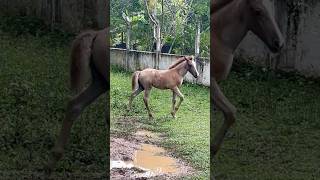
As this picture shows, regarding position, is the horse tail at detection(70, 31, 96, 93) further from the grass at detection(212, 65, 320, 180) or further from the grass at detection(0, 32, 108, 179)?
the grass at detection(212, 65, 320, 180)

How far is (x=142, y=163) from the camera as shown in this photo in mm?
3656

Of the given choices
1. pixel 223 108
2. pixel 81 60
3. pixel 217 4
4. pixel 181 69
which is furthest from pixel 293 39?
pixel 81 60

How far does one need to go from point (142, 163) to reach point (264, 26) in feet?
5.02

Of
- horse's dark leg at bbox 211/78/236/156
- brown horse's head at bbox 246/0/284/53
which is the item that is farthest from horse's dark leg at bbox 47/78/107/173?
brown horse's head at bbox 246/0/284/53

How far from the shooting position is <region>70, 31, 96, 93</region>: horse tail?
347 cm

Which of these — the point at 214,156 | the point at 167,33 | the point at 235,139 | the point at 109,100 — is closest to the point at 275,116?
the point at 235,139

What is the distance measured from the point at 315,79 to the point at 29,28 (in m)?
2.41

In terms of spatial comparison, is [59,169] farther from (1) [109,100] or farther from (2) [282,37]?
(2) [282,37]

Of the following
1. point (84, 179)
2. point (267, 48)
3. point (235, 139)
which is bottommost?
point (84, 179)

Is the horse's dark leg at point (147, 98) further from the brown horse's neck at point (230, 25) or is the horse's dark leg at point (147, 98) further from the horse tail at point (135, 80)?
the brown horse's neck at point (230, 25)

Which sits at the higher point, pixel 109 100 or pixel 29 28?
pixel 29 28

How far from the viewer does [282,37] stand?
11.3 ft

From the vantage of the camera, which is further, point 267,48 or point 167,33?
point 167,33

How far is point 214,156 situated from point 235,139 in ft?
0.73
